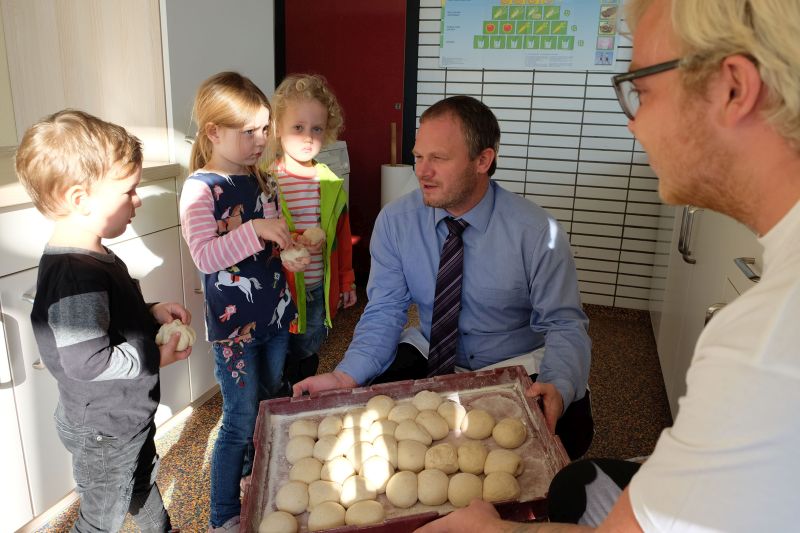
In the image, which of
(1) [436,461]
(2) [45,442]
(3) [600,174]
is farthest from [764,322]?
(3) [600,174]

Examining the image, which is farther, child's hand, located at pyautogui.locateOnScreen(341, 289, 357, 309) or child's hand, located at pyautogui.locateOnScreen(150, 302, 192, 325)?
child's hand, located at pyautogui.locateOnScreen(341, 289, 357, 309)

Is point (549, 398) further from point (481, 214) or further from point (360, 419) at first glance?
point (481, 214)

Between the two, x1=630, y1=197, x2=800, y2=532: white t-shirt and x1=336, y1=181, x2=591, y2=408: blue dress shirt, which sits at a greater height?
x1=630, y1=197, x2=800, y2=532: white t-shirt

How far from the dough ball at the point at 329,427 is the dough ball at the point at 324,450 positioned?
0.07ft

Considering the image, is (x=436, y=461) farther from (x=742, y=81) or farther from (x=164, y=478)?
(x=164, y=478)

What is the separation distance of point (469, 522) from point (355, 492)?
264mm

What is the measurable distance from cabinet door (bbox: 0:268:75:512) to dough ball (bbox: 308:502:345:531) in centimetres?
102

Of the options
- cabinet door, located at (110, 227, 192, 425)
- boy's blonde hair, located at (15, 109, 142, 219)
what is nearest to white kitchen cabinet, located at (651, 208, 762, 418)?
boy's blonde hair, located at (15, 109, 142, 219)

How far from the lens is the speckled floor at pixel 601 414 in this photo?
5.93 ft

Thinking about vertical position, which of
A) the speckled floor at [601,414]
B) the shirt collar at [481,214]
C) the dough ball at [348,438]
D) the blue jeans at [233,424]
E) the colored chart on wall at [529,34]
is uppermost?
the colored chart on wall at [529,34]

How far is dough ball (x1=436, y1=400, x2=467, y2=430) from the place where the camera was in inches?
45.5

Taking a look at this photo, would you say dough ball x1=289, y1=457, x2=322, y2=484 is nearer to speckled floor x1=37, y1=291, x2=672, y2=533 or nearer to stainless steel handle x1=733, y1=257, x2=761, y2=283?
speckled floor x1=37, y1=291, x2=672, y2=533

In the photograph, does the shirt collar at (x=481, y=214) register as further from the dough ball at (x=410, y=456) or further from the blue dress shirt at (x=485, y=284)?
the dough ball at (x=410, y=456)

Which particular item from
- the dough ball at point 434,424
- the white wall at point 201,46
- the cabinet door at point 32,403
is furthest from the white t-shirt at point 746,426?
the white wall at point 201,46
